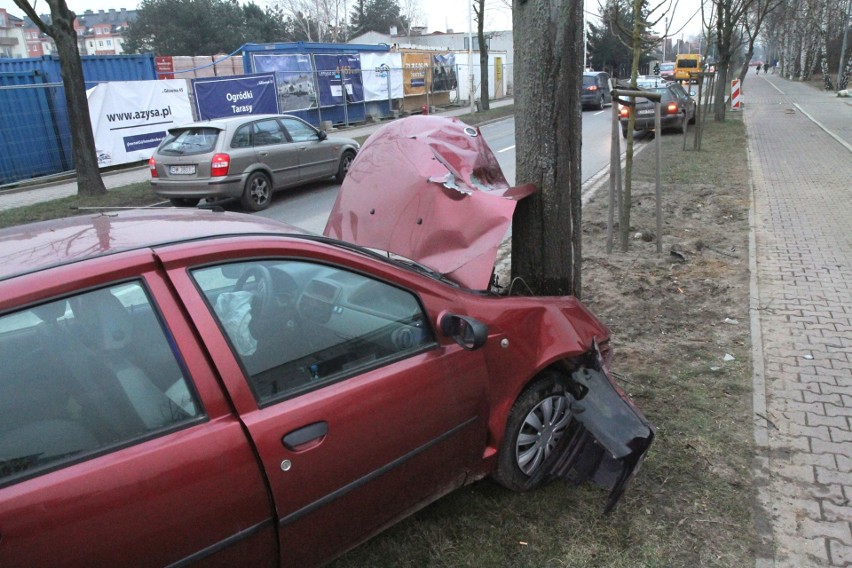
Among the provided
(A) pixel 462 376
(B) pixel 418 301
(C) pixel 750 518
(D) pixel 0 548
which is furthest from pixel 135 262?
(C) pixel 750 518

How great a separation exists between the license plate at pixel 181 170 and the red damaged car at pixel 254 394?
8574 millimetres

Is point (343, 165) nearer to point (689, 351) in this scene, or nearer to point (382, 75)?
point (689, 351)

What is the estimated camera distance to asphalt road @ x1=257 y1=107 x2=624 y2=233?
1036cm

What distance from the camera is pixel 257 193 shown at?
37.4 ft

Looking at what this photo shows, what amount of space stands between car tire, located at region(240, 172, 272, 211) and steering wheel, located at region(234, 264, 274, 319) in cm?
906

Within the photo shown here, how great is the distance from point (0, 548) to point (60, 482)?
0.66ft

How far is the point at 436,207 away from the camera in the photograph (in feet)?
13.1

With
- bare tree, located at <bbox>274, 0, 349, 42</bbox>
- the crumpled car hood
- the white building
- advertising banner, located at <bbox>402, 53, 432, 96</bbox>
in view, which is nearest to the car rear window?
the crumpled car hood

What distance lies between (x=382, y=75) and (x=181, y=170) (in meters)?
19.0

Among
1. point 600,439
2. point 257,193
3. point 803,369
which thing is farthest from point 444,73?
point 600,439

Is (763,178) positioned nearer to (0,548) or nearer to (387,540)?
(387,540)

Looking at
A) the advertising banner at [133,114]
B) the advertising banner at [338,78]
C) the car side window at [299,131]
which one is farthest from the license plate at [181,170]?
the advertising banner at [338,78]

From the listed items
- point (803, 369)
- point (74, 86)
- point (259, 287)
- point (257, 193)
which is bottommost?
point (803, 369)

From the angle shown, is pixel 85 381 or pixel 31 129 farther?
pixel 31 129
